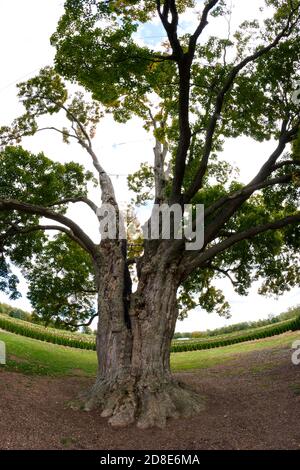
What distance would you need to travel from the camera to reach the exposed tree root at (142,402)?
8703 mm

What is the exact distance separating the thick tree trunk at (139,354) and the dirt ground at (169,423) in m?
0.38

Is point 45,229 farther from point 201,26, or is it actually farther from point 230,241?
point 201,26

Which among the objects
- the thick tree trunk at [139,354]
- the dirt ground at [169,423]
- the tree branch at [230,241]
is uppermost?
the tree branch at [230,241]

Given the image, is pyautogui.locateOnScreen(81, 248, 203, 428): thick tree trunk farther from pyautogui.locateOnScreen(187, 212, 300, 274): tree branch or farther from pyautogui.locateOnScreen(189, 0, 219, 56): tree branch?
pyautogui.locateOnScreen(189, 0, 219, 56): tree branch

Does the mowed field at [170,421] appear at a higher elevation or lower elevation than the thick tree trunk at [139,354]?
lower

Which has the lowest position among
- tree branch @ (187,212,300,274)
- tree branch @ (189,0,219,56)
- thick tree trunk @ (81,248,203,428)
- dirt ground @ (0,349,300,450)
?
dirt ground @ (0,349,300,450)

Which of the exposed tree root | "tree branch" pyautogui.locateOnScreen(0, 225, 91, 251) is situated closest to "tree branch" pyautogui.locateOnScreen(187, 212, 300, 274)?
the exposed tree root

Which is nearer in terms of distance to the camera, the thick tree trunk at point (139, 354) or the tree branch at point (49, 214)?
the thick tree trunk at point (139, 354)

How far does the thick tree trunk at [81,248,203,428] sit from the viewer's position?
9.02m

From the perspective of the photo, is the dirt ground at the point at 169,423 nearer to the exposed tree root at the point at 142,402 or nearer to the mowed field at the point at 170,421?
the mowed field at the point at 170,421

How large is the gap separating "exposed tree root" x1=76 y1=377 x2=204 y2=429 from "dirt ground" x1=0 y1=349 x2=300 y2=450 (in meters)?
0.23

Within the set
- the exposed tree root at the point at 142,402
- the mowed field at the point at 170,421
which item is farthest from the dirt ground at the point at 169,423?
the exposed tree root at the point at 142,402

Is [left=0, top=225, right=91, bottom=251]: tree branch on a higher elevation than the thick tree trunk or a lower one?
higher
